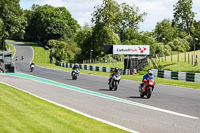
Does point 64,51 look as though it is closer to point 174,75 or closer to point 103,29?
point 103,29

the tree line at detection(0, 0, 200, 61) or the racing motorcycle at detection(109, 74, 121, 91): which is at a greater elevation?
the tree line at detection(0, 0, 200, 61)

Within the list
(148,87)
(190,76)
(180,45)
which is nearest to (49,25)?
(180,45)

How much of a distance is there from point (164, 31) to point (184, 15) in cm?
891

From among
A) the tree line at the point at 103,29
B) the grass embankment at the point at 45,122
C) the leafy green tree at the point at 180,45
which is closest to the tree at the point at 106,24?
the tree line at the point at 103,29

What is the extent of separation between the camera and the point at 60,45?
105125 mm

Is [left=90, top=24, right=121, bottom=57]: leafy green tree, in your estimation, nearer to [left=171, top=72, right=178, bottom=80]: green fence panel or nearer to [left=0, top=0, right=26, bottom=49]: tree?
[left=0, top=0, right=26, bottom=49]: tree

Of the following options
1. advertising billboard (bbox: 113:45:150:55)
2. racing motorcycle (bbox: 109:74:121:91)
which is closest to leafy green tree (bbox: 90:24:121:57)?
advertising billboard (bbox: 113:45:150:55)

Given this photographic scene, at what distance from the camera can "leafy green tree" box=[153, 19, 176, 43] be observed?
120 m

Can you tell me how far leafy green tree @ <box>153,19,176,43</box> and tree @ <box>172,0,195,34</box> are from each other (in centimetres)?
337

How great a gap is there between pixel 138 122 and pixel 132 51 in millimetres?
44777

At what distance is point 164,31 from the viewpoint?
121938 mm

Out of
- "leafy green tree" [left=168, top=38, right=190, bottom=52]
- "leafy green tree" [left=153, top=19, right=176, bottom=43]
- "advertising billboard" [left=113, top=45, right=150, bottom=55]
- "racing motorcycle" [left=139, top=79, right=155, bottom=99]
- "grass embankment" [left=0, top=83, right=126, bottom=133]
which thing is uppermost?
"leafy green tree" [left=153, top=19, right=176, bottom=43]

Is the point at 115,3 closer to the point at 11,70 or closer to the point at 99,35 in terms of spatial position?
the point at 99,35

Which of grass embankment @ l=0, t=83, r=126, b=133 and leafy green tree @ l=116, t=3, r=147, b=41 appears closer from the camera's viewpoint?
grass embankment @ l=0, t=83, r=126, b=133
